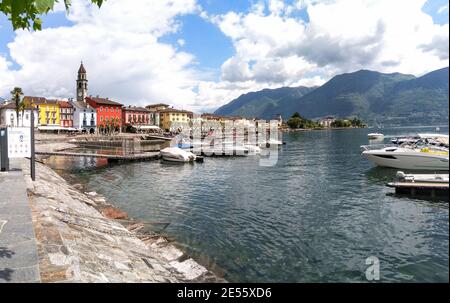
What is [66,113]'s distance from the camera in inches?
4712

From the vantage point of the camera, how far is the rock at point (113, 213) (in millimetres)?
17034

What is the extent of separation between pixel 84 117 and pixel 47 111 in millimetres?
13083

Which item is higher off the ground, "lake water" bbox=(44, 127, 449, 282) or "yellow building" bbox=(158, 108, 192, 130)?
"yellow building" bbox=(158, 108, 192, 130)

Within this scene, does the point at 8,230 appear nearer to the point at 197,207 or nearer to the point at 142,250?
the point at 142,250

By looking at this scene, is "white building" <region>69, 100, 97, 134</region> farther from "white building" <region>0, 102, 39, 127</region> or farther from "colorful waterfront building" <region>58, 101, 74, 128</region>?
"white building" <region>0, 102, 39, 127</region>

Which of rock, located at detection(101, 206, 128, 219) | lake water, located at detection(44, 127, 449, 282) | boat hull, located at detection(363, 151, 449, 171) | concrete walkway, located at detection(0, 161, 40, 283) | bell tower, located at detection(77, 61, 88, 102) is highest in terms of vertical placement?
bell tower, located at detection(77, 61, 88, 102)

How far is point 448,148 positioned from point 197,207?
17.2m

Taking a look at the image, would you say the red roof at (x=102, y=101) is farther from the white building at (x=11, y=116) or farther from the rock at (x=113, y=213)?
the rock at (x=113, y=213)

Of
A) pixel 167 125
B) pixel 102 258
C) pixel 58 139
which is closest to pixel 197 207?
pixel 102 258

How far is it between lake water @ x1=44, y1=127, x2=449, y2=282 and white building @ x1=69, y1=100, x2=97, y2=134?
102569 mm

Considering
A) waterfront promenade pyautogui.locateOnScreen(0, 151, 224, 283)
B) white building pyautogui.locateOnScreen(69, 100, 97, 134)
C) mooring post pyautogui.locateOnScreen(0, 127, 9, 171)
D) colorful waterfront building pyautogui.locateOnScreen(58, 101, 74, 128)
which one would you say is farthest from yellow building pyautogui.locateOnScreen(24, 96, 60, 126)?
waterfront promenade pyautogui.locateOnScreen(0, 151, 224, 283)

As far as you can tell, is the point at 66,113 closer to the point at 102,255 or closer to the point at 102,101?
the point at 102,101

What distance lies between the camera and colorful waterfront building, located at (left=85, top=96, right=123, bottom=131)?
125 meters

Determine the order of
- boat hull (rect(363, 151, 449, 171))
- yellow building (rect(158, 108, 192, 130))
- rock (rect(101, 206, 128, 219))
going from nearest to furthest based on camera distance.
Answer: boat hull (rect(363, 151, 449, 171))
rock (rect(101, 206, 128, 219))
yellow building (rect(158, 108, 192, 130))
